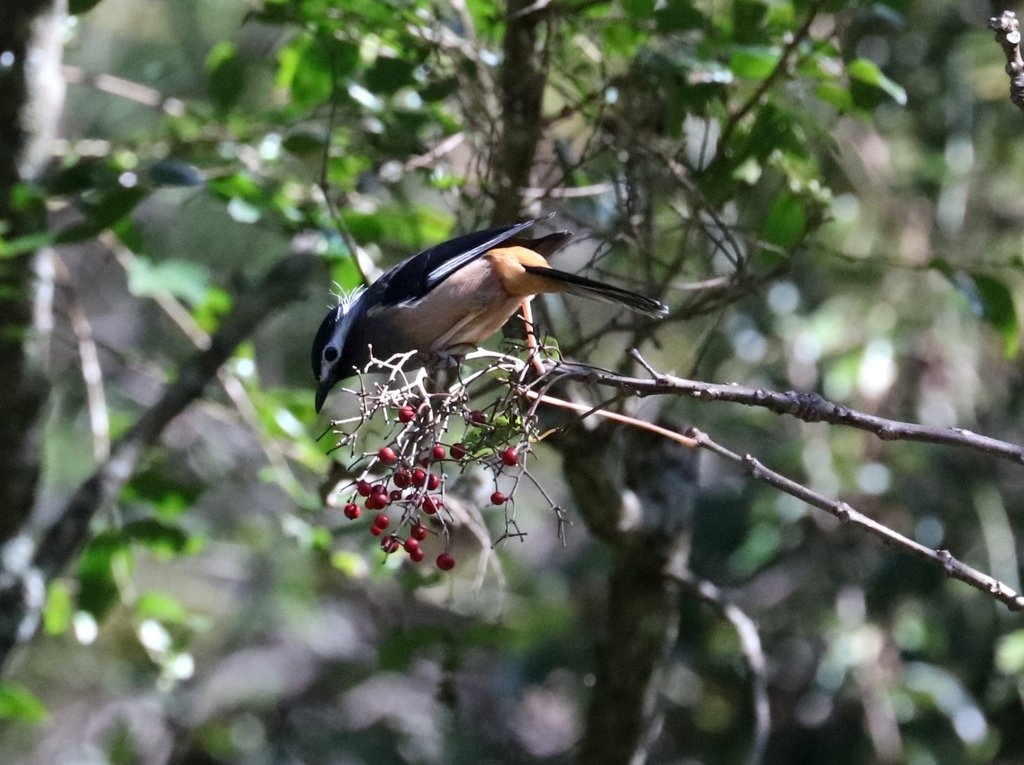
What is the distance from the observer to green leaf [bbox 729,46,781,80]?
314 centimetres

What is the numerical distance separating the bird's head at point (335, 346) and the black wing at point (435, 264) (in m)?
0.11

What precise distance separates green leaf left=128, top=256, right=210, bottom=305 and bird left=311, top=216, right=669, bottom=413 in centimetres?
54

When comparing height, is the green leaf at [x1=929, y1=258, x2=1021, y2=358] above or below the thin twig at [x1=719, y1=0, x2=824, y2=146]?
below

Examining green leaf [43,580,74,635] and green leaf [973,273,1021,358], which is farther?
green leaf [43,580,74,635]

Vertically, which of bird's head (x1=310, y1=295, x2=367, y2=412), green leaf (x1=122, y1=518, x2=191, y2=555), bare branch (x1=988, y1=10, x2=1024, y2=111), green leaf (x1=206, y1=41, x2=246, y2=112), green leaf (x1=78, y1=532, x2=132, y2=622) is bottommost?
green leaf (x1=78, y1=532, x2=132, y2=622)

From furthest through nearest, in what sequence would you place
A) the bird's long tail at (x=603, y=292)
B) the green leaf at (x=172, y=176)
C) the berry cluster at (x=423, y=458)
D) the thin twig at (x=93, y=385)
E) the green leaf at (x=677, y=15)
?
the thin twig at (x=93, y=385) → the green leaf at (x=172, y=176) → the green leaf at (x=677, y=15) → the bird's long tail at (x=603, y=292) → the berry cluster at (x=423, y=458)

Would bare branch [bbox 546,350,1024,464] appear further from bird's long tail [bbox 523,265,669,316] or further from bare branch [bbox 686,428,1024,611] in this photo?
bird's long tail [bbox 523,265,669,316]

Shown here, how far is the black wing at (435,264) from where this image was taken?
3.13m

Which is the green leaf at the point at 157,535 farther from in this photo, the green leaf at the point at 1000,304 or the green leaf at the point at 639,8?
the green leaf at the point at 1000,304

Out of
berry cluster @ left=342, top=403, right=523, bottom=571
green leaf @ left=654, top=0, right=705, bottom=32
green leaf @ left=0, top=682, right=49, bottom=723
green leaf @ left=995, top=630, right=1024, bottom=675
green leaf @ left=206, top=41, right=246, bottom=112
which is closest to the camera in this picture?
berry cluster @ left=342, top=403, right=523, bottom=571

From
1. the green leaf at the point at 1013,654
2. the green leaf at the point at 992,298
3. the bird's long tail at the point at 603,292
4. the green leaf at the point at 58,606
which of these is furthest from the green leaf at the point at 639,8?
the green leaf at the point at 1013,654

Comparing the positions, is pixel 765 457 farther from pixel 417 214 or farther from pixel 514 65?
pixel 514 65

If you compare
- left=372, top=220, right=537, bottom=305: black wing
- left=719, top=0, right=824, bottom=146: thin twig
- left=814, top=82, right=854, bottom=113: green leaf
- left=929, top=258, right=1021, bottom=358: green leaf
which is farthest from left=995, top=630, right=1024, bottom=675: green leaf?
left=372, top=220, right=537, bottom=305: black wing

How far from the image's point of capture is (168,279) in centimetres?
376
